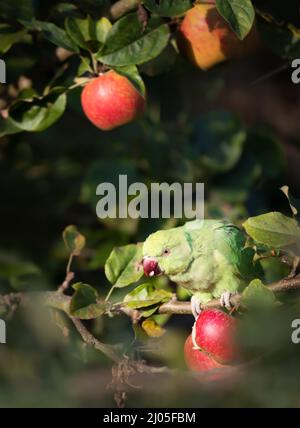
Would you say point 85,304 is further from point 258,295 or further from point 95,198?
point 95,198

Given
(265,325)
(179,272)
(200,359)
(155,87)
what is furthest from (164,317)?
(155,87)

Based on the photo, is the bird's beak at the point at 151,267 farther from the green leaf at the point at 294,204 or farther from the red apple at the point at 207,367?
the green leaf at the point at 294,204

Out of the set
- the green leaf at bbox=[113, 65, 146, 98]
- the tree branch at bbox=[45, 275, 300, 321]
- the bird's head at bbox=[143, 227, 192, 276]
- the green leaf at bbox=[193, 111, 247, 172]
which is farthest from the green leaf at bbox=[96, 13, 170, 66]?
the green leaf at bbox=[193, 111, 247, 172]

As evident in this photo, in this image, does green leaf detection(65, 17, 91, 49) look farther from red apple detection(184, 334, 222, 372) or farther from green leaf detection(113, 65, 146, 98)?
red apple detection(184, 334, 222, 372)

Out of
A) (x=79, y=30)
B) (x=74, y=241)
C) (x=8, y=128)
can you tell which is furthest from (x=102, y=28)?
(x=74, y=241)

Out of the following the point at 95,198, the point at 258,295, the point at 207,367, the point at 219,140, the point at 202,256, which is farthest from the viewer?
the point at 219,140

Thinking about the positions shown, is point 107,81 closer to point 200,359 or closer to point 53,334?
point 200,359
